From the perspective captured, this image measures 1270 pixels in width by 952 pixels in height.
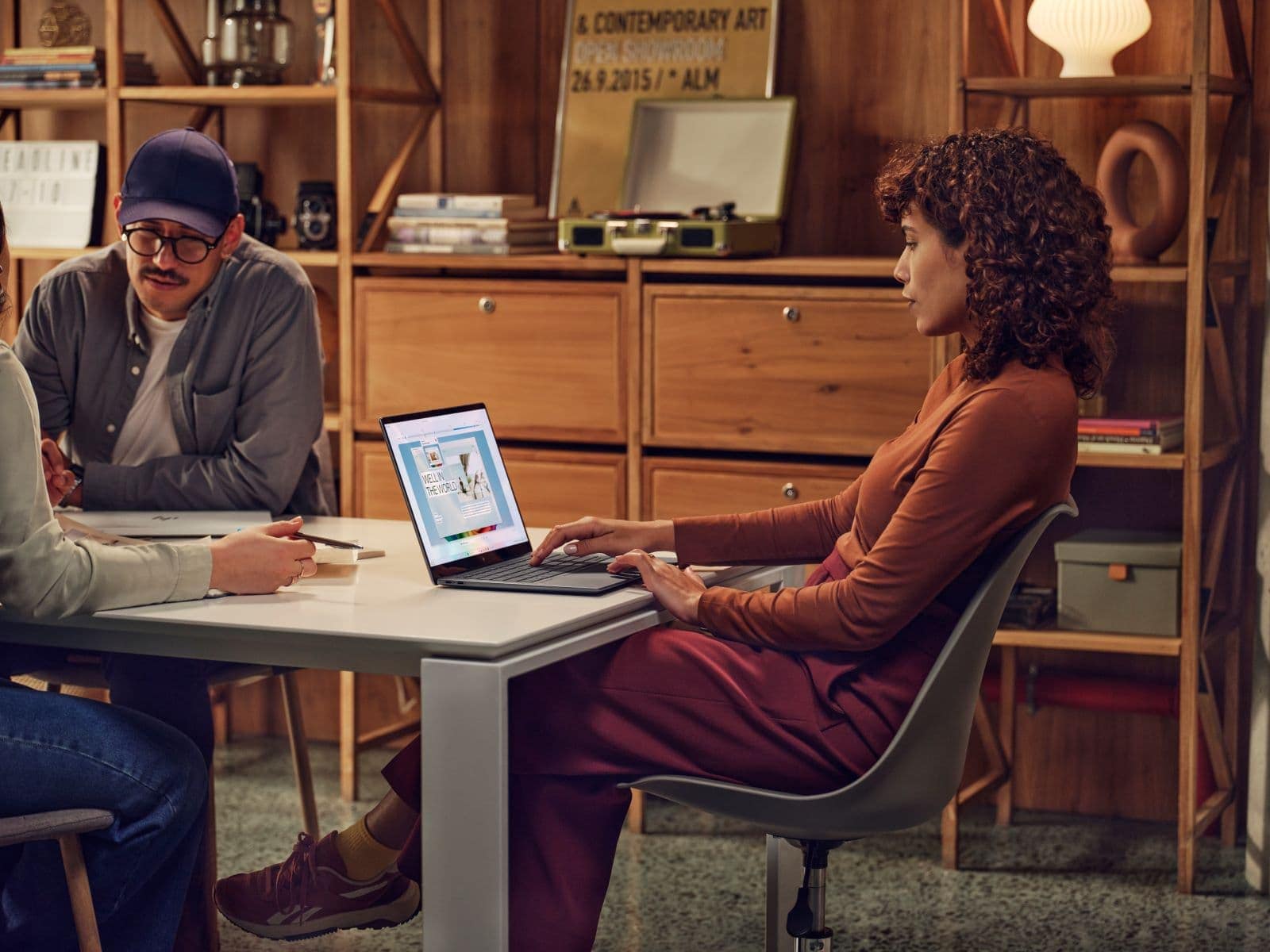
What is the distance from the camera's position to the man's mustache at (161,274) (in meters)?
2.91

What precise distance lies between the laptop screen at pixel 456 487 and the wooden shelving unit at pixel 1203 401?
1.31 metres

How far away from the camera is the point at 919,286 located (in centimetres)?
217

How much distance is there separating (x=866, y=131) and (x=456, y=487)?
1.77 metres

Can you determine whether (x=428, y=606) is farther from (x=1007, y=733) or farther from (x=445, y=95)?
(x=445, y=95)

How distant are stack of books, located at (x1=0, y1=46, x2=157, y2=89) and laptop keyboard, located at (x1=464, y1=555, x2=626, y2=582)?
7.15ft

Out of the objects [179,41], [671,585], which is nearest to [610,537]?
[671,585]

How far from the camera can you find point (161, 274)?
292 cm

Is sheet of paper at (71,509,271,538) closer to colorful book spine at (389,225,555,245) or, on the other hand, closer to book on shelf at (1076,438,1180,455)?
colorful book spine at (389,225,555,245)

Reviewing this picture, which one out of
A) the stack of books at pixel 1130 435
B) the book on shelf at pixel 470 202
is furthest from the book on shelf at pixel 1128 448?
the book on shelf at pixel 470 202

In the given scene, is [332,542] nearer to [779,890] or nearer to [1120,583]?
[779,890]

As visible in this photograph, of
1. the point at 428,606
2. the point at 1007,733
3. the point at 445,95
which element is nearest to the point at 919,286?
the point at 428,606

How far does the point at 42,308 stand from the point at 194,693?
0.81 meters

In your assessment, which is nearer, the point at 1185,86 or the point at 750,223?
the point at 1185,86

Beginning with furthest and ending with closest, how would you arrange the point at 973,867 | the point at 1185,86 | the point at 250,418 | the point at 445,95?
the point at 445,95
the point at 973,867
the point at 1185,86
the point at 250,418
